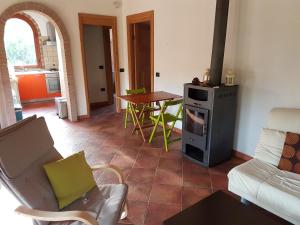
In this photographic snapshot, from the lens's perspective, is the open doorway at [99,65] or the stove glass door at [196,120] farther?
the open doorway at [99,65]

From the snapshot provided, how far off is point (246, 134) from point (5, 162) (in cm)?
282

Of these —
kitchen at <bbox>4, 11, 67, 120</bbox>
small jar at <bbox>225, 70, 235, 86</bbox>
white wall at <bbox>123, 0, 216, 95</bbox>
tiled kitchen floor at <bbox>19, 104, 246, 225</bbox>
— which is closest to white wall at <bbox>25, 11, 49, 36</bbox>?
kitchen at <bbox>4, 11, 67, 120</bbox>

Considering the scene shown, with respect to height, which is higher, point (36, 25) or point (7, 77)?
point (36, 25)

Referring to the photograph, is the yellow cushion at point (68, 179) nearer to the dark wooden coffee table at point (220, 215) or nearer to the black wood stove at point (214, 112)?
the dark wooden coffee table at point (220, 215)

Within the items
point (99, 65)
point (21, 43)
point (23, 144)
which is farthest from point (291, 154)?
point (21, 43)

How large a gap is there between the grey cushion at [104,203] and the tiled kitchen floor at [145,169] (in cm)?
41

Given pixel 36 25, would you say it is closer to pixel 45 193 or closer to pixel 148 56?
pixel 148 56

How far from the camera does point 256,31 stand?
2844mm

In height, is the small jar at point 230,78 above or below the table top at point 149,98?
above

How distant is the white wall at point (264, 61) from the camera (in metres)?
2.54

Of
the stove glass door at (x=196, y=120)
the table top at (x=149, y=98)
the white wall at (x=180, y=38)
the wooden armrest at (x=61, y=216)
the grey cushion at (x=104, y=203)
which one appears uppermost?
the white wall at (x=180, y=38)

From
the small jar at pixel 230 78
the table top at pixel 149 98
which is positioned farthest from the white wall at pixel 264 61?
the table top at pixel 149 98

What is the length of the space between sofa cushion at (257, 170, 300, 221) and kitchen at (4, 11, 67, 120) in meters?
6.10

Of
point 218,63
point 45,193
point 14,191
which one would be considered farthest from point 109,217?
point 218,63
